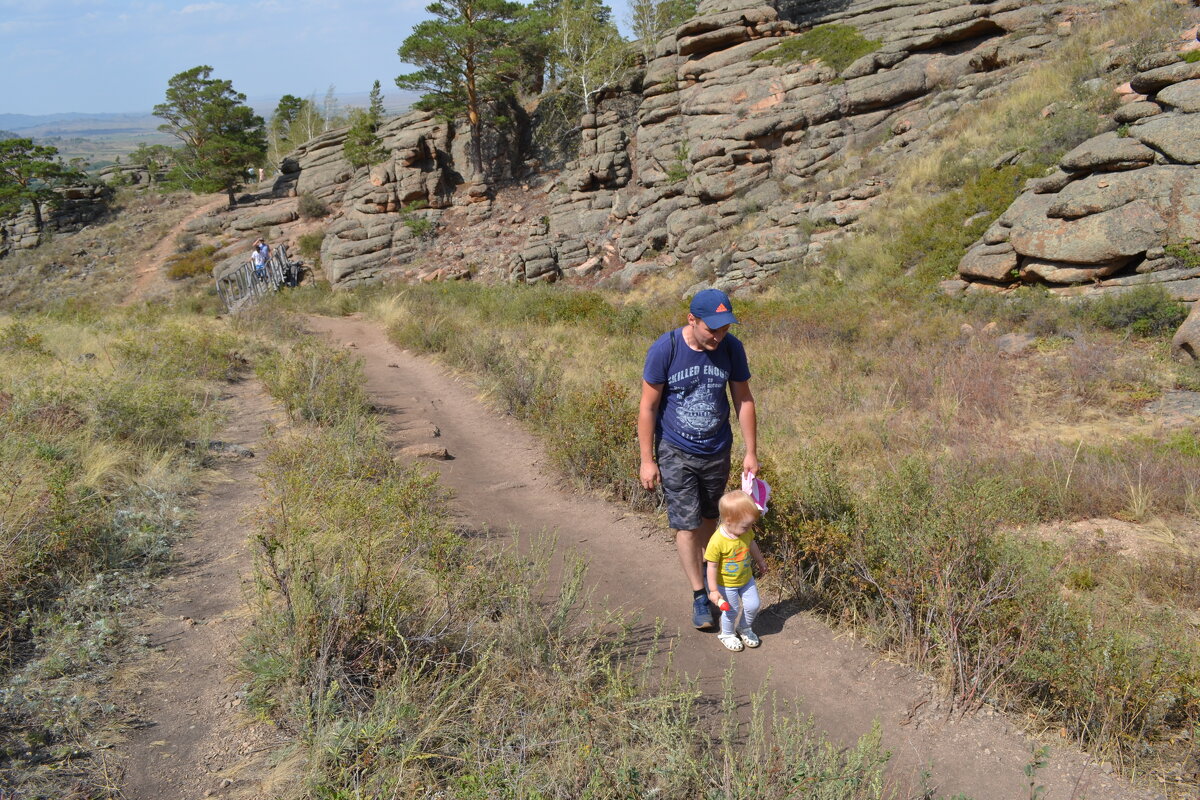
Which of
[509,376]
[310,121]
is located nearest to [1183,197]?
[509,376]

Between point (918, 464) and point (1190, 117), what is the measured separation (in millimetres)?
9384

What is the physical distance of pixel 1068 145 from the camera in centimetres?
1115

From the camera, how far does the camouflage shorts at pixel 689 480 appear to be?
143 inches

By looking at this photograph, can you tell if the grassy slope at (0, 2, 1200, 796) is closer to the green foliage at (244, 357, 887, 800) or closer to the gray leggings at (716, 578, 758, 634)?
the green foliage at (244, 357, 887, 800)

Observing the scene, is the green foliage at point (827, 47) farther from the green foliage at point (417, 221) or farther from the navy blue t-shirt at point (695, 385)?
the navy blue t-shirt at point (695, 385)

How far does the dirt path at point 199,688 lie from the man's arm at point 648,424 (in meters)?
2.10

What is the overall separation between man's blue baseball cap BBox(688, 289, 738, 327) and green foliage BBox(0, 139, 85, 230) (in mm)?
43202

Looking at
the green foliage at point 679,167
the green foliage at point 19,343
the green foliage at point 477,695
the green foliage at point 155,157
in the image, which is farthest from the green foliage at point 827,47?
the green foliage at point 155,157

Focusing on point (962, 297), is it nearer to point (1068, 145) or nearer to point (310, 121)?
point (1068, 145)

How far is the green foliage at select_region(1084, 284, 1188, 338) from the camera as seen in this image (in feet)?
26.0

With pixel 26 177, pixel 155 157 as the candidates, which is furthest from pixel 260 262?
pixel 155 157

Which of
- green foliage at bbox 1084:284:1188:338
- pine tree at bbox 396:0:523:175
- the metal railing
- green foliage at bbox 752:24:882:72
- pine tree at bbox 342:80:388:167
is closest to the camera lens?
green foliage at bbox 1084:284:1188:338

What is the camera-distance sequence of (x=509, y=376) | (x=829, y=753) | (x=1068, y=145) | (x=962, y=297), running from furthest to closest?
(x=1068, y=145) < (x=962, y=297) < (x=509, y=376) < (x=829, y=753)

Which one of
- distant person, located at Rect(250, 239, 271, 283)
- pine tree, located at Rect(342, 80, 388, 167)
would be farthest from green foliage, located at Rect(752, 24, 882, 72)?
distant person, located at Rect(250, 239, 271, 283)
